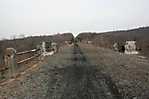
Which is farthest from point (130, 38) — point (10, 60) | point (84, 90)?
point (84, 90)

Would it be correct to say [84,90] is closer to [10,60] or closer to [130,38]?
[10,60]

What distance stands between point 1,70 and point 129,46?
2381 cm

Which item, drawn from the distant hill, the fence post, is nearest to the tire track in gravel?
the fence post

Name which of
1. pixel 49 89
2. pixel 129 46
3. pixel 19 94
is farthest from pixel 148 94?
pixel 129 46

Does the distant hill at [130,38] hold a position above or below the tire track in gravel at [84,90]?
above

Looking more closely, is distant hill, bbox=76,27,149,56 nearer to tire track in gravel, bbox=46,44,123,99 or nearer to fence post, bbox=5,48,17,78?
fence post, bbox=5,48,17,78

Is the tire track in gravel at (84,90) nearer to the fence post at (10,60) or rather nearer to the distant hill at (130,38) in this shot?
the fence post at (10,60)

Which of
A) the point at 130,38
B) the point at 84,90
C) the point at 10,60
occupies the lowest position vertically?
the point at 84,90

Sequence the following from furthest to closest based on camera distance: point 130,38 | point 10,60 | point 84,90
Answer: point 130,38, point 10,60, point 84,90

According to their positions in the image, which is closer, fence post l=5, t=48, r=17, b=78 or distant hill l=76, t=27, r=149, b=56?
fence post l=5, t=48, r=17, b=78

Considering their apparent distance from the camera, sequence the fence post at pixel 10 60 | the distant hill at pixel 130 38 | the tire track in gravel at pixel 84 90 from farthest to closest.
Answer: the distant hill at pixel 130 38 → the fence post at pixel 10 60 → the tire track in gravel at pixel 84 90

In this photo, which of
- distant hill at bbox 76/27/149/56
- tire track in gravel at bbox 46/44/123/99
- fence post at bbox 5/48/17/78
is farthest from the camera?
distant hill at bbox 76/27/149/56

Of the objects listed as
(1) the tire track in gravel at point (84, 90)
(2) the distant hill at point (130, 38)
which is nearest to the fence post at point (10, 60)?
(1) the tire track in gravel at point (84, 90)

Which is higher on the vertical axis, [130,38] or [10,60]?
[130,38]
